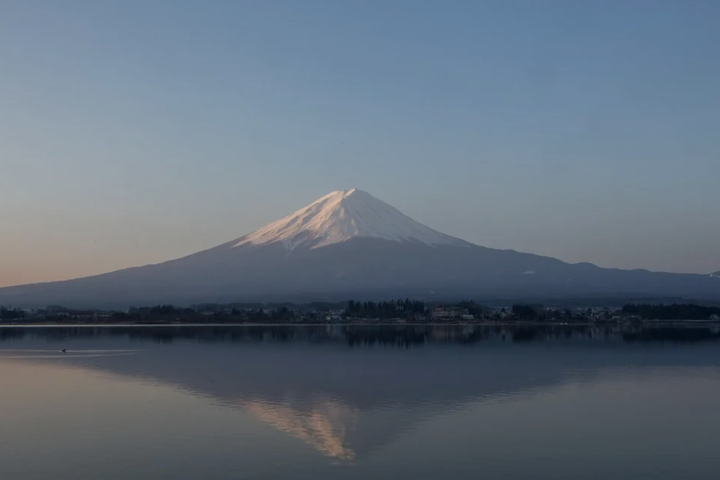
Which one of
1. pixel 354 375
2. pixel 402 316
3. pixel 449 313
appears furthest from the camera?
pixel 449 313

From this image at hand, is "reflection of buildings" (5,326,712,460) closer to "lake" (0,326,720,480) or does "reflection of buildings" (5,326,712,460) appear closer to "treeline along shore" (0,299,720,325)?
"lake" (0,326,720,480)

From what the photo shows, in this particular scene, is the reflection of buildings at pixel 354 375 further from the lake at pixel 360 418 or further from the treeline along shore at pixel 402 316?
the treeline along shore at pixel 402 316

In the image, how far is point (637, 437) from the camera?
11.3 m

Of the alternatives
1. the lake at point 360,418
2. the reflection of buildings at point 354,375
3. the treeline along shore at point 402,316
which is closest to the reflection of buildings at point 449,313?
the treeline along shore at point 402,316

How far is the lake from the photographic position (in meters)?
9.51

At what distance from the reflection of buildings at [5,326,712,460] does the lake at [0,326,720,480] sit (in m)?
0.06

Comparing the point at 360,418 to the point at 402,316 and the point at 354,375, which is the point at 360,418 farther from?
the point at 402,316

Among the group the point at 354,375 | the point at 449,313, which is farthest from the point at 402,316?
the point at 354,375

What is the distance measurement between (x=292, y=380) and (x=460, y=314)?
46.2 metres

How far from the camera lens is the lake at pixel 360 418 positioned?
951 centimetres

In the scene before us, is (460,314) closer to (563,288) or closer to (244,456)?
(563,288)

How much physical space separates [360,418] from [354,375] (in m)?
6.03

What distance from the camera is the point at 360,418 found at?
1253cm

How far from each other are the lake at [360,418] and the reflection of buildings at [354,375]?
0.20 ft
